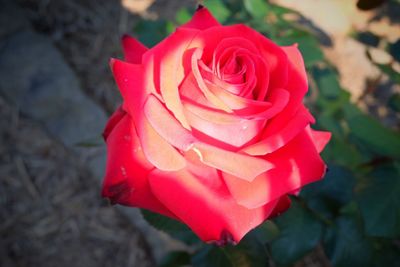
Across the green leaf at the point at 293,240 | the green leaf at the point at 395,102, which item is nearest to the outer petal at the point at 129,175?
the green leaf at the point at 293,240

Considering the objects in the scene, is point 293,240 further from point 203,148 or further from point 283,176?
point 203,148

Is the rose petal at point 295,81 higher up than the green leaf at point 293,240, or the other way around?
the rose petal at point 295,81

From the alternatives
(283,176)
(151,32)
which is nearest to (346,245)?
(283,176)

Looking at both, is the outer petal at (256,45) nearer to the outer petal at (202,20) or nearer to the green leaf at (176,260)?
the outer petal at (202,20)

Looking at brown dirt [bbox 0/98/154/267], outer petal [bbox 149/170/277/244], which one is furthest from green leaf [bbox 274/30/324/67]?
brown dirt [bbox 0/98/154/267]

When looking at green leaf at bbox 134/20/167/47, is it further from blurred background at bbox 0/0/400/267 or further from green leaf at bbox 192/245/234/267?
green leaf at bbox 192/245/234/267
